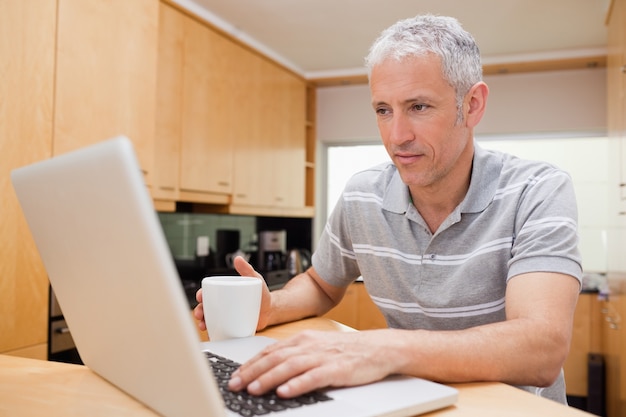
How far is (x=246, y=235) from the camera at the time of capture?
4582 mm

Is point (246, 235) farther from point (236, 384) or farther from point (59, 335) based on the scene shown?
point (236, 384)

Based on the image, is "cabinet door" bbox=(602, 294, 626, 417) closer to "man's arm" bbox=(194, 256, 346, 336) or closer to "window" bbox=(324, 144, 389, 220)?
"man's arm" bbox=(194, 256, 346, 336)

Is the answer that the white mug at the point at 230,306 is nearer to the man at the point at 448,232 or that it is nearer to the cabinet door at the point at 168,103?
the man at the point at 448,232

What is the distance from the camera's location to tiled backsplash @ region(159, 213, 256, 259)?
376 cm

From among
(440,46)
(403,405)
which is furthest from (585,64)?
(403,405)

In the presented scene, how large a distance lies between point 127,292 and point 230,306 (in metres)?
0.40

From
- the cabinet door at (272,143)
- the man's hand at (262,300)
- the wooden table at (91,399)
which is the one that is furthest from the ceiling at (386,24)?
the wooden table at (91,399)

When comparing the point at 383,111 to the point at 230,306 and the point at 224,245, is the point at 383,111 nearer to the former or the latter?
the point at 230,306

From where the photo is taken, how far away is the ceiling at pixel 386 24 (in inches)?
131

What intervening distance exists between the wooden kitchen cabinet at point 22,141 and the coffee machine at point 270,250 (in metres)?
2.53

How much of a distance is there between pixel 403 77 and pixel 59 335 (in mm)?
1701

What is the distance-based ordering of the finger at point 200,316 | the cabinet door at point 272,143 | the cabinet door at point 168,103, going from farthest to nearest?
the cabinet door at point 272,143
the cabinet door at point 168,103
the finger at point 200,316

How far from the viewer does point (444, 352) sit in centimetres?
72

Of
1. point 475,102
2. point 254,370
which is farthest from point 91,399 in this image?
point 475,102
